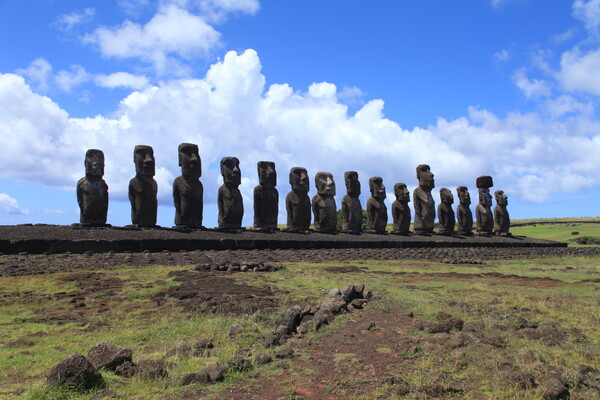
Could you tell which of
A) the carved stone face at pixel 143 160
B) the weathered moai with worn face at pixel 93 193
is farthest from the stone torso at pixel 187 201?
the weathered moai with worn face at pixel 93 193

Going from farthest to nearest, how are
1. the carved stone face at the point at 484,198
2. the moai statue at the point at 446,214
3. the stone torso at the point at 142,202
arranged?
the carved stone face at the point at 484,198, the moai statue at the point at 446,214, the stone torso at the point at 142,202

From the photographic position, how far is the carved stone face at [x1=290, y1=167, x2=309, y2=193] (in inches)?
958

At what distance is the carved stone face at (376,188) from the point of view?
2791 centimetres

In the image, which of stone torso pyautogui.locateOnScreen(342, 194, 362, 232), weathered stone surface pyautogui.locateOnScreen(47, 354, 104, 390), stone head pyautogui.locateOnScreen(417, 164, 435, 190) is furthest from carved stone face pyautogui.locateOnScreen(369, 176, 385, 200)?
weathered stone surface pyautogui.locateOnScreen(47, 354, 104, 390)

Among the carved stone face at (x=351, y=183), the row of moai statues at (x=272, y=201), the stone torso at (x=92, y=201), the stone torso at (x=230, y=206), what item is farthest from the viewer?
the carved stone face at (x=351, y=183)

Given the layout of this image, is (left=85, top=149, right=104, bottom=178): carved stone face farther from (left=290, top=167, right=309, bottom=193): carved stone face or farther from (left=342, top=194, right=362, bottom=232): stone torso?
(left=342, top=194, right=362, bottom=232): stone torso

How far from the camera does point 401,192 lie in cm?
2897

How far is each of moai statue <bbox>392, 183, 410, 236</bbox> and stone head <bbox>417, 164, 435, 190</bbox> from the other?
165 cm

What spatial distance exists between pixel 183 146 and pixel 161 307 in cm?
1322

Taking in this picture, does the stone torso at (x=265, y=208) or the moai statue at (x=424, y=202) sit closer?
the stone torso at (x=265, y=208)

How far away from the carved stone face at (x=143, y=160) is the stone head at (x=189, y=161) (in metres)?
1.41

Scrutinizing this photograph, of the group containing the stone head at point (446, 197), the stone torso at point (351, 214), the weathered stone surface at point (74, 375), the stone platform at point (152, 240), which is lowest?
the weathered stone surface at point (74, 375)

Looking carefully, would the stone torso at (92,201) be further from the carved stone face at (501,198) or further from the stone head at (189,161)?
the carved stone face at (501,198)

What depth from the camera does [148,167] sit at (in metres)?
19.3
